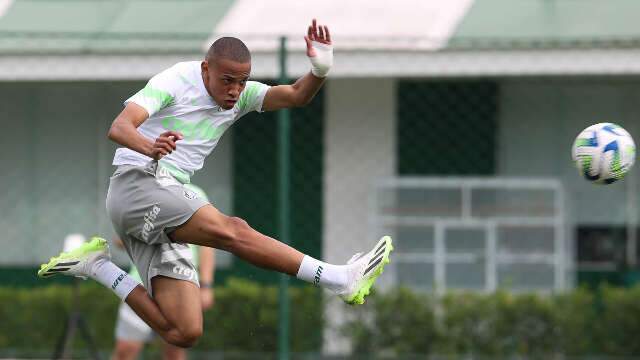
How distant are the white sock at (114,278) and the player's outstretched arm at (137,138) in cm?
117

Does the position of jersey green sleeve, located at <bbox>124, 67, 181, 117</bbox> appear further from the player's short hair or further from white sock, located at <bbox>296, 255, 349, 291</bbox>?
white sock, located at <bbox>296, 255, 349, 291</bbox>

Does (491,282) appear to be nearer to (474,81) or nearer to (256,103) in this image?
(474,81)

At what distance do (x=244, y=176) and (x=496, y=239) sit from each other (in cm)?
265

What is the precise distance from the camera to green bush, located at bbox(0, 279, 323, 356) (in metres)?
11.6

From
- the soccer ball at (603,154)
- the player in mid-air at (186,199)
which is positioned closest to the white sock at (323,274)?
the player in mid-air at (186,199)

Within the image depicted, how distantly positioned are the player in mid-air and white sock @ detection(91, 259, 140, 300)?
0.01 m

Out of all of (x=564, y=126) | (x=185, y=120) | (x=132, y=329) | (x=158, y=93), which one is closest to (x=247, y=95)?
(x=185, y=120)

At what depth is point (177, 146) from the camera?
7066mm

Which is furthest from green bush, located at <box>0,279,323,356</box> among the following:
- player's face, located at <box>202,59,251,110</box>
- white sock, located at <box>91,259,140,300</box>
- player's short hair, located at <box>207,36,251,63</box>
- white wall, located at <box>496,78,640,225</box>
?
player's short hair, located at <box>207,36,251,63</box>

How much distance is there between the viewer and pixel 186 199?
6879mm

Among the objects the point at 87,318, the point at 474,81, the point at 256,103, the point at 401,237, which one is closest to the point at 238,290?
the point at 87,318

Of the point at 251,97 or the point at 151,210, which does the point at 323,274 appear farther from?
the point at 251,97

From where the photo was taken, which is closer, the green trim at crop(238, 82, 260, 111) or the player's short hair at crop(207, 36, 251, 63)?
the player's short hair at crop(207, 36, 251, 63)

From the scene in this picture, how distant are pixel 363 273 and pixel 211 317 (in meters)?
5.13
